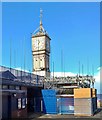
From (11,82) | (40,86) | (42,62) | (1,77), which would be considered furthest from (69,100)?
Answer: (42,62)

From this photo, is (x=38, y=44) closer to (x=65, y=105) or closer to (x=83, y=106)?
(x=65, y=105)

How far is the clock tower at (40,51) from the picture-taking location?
67562 millimetres

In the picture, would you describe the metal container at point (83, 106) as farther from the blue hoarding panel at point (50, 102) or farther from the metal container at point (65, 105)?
the blue hoarding panel at point (50, 102)

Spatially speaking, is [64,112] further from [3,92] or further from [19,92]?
[3,92]

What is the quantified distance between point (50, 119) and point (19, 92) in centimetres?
389

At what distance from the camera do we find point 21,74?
3222 centimetres

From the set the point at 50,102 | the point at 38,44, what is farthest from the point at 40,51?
the point at 50,102

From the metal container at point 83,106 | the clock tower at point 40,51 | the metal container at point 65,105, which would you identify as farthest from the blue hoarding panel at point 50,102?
the clock tower at point 40,51

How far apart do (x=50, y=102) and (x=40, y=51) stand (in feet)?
114

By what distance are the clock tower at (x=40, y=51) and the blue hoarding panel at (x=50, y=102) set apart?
30302mm

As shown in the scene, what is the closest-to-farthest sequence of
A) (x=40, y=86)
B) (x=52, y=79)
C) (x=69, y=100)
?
1. (x=69, y=100)
2. (x=40, y=86)
3. (x=52, y=79)

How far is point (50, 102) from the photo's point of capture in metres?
35.3

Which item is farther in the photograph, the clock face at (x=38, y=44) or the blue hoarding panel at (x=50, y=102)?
the clock face at (x=38, y=44)

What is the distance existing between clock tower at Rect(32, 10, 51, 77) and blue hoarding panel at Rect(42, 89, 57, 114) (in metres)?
30.3
